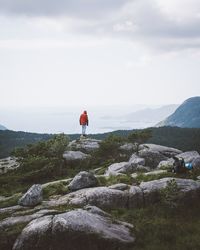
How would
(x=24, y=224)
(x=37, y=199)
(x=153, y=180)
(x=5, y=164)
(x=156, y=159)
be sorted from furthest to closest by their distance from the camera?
(x=5, y=164)
(x=156, y=159)
(x=153, y=180)
(x=37, y=199)
(x=24, y=224)

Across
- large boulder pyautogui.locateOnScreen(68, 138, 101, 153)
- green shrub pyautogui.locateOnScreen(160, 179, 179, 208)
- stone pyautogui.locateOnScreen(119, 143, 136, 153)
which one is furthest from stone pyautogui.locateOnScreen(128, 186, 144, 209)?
large boulder pyautogui.locateOnScreen(68, 138, 101, 153)

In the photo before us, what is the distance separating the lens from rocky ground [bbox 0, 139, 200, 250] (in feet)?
64.2

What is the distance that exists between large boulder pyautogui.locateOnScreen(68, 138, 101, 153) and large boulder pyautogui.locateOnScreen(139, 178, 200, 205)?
1238 inches

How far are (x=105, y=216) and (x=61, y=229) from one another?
11.6 ft

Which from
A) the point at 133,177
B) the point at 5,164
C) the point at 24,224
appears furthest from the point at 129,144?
the point at 24,224

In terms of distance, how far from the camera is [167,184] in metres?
26.0

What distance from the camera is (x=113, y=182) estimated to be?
2955 cm

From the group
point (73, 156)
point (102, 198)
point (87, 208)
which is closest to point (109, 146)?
point (73, 156)

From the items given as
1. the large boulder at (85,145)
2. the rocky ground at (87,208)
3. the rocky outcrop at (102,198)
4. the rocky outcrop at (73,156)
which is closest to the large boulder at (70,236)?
the rocky ground at (87,208)

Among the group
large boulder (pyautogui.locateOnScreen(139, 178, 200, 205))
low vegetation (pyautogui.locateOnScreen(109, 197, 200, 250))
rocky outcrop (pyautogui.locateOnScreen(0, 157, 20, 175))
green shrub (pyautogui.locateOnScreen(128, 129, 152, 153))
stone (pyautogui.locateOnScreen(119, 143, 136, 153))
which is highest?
green shrub (pyautogui.locateOnScreen(128, 129, 152, 153))

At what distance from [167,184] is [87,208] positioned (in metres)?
6.89

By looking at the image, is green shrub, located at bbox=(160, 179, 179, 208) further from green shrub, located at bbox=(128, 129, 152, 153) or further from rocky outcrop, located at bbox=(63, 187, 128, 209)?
green shrub, located at bbox=(128, 129, 152, 153)

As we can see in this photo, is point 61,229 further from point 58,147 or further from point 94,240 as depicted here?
point 58,147

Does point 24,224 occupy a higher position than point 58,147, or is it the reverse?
point 58,147
